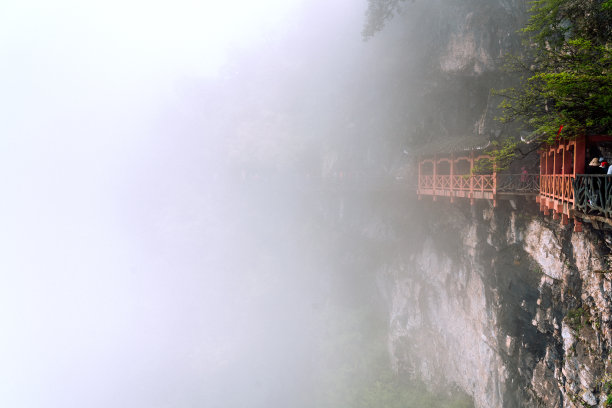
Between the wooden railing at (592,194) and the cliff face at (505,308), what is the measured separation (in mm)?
2562

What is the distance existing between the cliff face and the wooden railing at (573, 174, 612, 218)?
256 cm

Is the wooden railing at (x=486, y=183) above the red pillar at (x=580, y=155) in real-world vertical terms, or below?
below

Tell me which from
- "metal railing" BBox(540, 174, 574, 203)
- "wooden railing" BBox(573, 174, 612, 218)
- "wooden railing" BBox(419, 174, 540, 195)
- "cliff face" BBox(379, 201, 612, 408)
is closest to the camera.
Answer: "wooden railing" BBox(573, 174, 612, 218)

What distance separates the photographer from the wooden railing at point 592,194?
6.34 meters

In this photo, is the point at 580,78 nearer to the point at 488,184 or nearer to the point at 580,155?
the point at 580,155

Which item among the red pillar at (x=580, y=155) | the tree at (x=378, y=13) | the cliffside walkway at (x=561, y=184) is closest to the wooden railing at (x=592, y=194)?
the cliffside walkway at (x=561, y=184)

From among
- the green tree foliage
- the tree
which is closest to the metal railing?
the green tree foliage

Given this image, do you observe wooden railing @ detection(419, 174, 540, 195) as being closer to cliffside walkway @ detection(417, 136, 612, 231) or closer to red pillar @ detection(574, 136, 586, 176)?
cliffside walkway @ detection(417, 136, 612, 231)

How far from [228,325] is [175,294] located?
895cm

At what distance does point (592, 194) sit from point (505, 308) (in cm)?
969

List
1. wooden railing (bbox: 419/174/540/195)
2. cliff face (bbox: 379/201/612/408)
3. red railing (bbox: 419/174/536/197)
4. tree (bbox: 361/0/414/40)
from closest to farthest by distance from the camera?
cliff face (bbox: 379/201/612/408), red railing (bbox: 419/174/536/197), wooden railing (bbox: 419/174/540/195), tree (bbox: 361/0/414/40)

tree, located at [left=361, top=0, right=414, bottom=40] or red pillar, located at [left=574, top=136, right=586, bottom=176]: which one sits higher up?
tree, located at [left=361, top=0, right=414, bottom=40]

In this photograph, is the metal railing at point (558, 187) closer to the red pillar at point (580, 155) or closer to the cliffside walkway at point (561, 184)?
the cliffside walkway at point (561, 184)

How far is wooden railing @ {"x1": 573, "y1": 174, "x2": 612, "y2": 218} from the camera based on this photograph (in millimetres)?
6340
